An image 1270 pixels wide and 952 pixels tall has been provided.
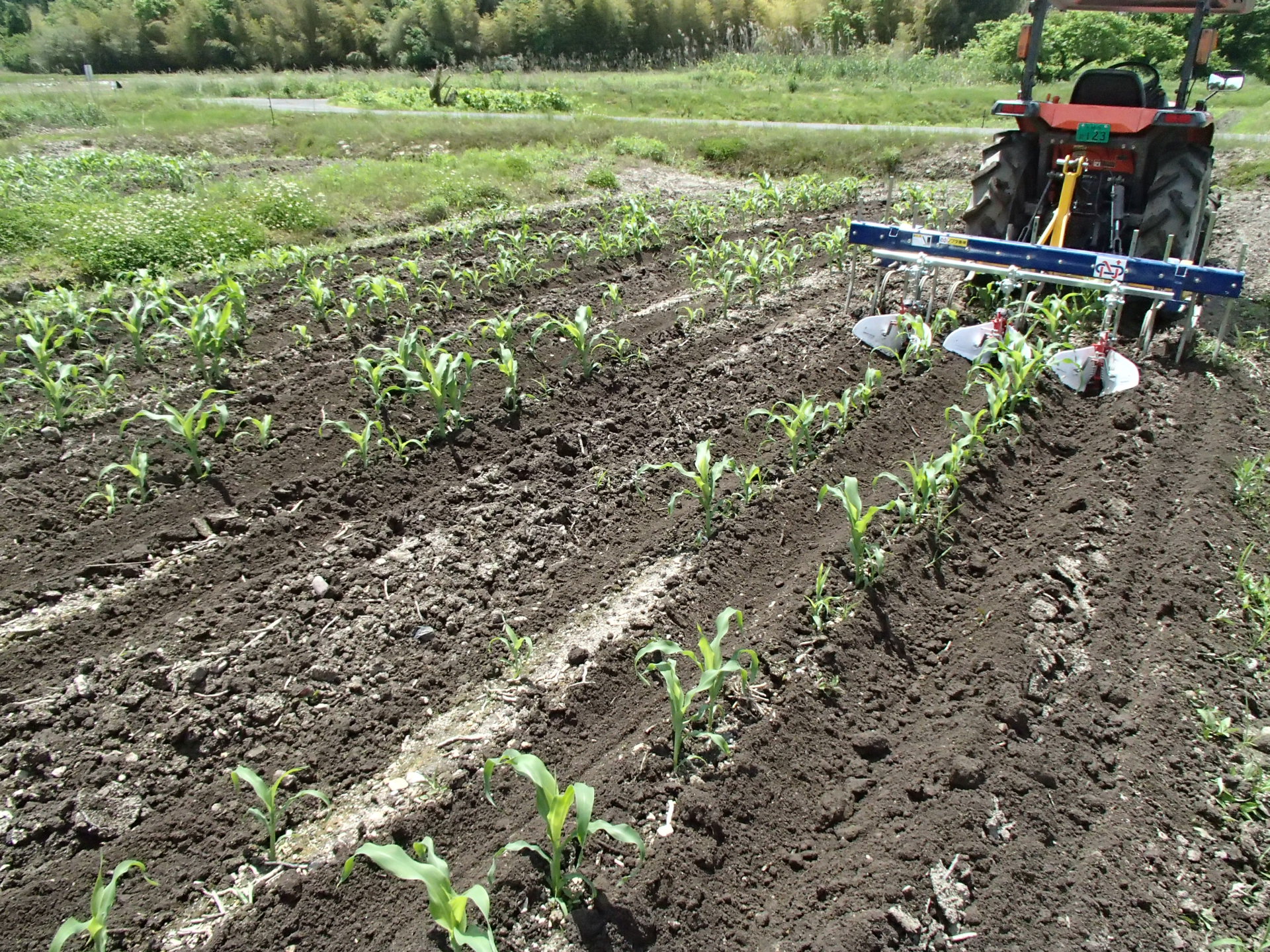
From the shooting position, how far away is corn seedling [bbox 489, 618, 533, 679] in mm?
3129

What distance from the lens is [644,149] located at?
44.1 feet

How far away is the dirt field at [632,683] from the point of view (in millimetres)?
2271

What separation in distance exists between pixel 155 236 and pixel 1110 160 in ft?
27.9

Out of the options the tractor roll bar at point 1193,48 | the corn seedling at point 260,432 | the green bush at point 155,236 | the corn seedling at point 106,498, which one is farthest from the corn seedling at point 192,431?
the tractor roll bar at point 1193,48

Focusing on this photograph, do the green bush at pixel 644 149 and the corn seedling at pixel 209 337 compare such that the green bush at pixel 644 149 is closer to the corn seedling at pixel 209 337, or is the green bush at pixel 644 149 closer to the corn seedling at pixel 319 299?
the corn seedling at pixel 319 299

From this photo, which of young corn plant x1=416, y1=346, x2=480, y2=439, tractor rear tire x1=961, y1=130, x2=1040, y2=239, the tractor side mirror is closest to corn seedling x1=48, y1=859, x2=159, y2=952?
young corn plant x1=416, y1=346, x2=480, y2=439

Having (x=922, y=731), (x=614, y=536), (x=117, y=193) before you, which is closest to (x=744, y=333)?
(x=614, y=536)

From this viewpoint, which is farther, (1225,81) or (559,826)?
(1225,81)

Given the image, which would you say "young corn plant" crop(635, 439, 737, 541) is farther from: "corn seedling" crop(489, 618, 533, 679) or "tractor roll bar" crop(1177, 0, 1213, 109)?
"tractor roll bar" crop(1177, 0, 1213, 109)

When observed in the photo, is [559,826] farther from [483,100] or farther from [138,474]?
[483,100]

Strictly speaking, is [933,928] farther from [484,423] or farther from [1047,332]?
[1047,332]

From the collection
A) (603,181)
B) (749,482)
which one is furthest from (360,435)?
(603,181)

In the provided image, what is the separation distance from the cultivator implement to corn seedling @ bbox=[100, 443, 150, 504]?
441cm

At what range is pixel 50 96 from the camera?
17766mm
